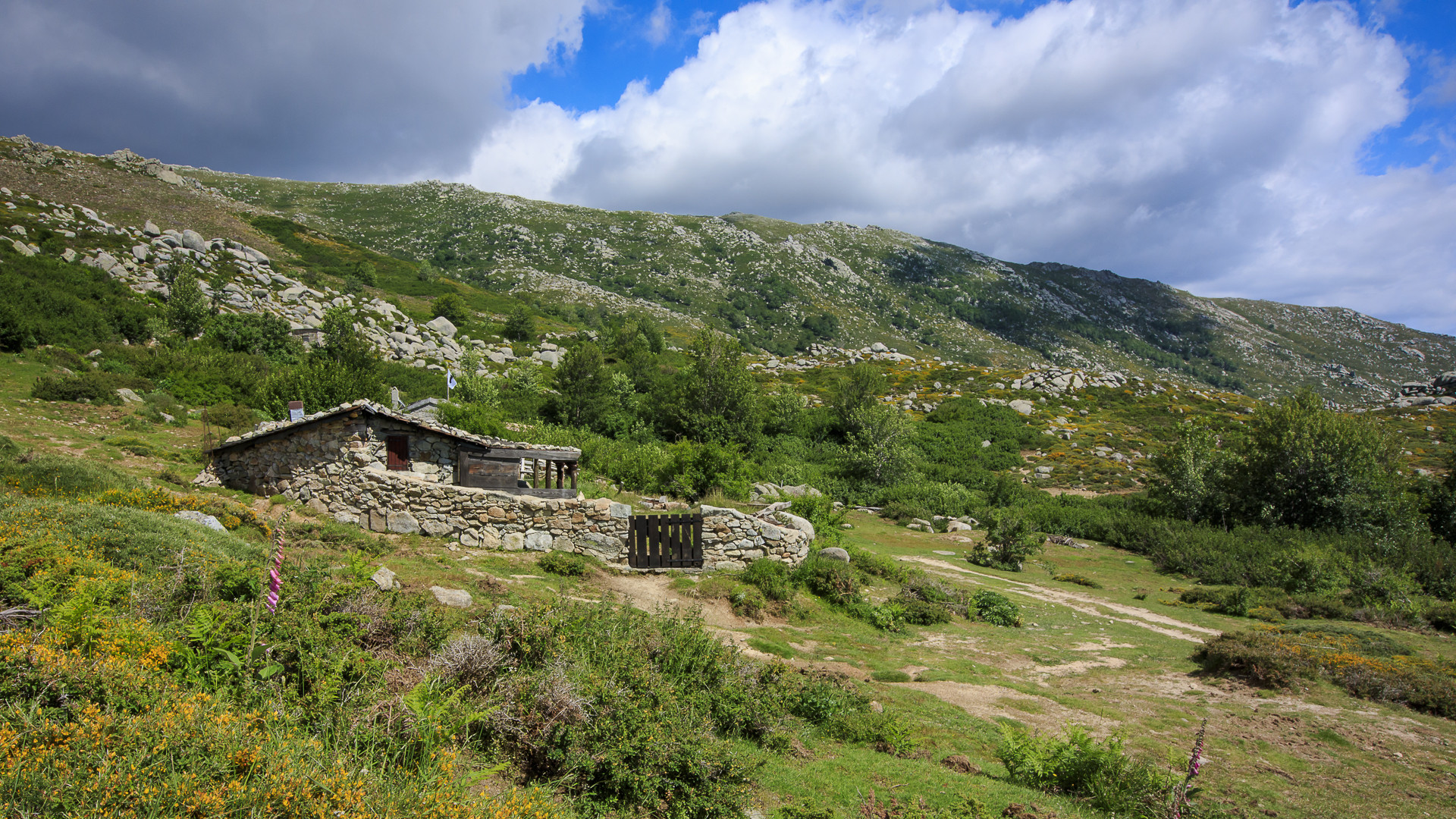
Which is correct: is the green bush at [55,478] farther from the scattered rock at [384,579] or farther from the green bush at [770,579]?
the green bush at [770,579]

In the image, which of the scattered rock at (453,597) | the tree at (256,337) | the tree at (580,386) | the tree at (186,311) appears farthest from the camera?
the tree at (580,386)

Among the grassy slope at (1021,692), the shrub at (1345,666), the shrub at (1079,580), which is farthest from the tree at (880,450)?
the shrub at (1345,666)

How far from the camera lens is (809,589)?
15375mm

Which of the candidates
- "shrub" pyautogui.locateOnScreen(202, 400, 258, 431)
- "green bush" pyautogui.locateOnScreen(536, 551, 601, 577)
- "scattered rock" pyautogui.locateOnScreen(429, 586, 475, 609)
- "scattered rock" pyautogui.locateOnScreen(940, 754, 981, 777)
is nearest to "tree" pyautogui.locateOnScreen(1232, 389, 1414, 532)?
"scattered rock" pyautogui.locateOnScreen(940, 754, 981, 777)

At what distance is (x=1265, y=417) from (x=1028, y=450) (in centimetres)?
1460

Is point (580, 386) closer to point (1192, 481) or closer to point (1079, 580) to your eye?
point (1079, 580)

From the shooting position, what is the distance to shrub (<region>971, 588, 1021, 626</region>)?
15156mm

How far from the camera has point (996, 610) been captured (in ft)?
50.3

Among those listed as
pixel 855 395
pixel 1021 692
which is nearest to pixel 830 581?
pixel 1021 692

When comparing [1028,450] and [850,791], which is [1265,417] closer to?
[1028,450]

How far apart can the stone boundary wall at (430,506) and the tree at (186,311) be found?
20.2m

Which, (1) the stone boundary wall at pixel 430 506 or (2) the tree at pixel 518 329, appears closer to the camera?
(1) the stone boundary wall at pixel 430 506

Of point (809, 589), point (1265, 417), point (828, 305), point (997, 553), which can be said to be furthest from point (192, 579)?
point (828, 305)

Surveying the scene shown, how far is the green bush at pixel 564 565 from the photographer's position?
13.4m
